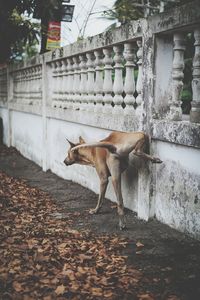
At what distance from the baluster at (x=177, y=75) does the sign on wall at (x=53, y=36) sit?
6307 mm

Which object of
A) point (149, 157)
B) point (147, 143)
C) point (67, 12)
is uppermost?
point (67, 12)

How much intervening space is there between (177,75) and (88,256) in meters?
2.00

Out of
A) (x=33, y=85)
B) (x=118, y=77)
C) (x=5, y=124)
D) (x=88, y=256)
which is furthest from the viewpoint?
(x=5, y=124)

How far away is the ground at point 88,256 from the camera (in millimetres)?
3193

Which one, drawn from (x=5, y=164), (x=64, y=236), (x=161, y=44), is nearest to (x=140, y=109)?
(x=161, y=44)

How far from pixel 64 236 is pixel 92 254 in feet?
2.05

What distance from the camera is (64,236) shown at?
4441mm

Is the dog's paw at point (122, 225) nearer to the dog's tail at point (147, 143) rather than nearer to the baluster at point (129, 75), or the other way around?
the dog's tail at point (147, 143)

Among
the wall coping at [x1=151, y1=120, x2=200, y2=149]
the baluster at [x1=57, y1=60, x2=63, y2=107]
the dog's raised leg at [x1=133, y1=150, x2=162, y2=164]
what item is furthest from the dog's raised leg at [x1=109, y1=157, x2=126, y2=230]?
the baluster at [x1=57, y1=60, x2=63, y2=107]

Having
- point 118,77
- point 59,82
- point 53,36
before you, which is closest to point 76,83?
point 59,82

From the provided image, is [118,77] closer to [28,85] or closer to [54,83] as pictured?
[54,83]

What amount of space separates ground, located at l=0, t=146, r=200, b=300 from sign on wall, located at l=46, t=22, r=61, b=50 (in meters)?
5.35

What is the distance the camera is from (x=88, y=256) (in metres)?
3.82

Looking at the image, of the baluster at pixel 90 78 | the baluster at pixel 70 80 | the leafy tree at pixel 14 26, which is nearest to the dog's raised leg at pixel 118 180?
the baluster at pixel 90 78
